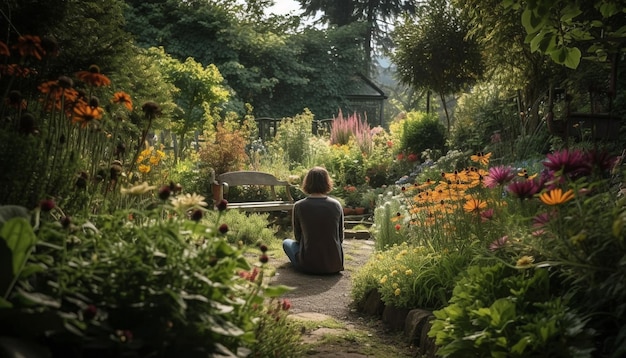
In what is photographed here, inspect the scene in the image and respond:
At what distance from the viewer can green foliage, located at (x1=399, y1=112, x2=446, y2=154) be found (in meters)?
11.1

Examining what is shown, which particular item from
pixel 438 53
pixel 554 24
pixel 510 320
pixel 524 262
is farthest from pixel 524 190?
pixel 438 53

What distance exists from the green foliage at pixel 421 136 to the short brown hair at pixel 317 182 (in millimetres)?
5660

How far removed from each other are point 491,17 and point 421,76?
392cm

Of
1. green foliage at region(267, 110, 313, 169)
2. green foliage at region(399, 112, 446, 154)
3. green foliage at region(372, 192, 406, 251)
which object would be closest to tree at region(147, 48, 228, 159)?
green foliage at region(267, 110, 313, 169)

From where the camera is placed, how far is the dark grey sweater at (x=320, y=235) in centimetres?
554

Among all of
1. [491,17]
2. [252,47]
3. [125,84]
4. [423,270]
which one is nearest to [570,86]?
[491,17]

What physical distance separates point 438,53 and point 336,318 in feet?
27.9

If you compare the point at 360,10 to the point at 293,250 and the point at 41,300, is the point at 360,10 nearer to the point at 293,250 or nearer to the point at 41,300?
the point at 293,250

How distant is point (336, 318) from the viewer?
4.27 m

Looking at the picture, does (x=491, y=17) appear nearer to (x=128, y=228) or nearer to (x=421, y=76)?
(x=421, y=76)

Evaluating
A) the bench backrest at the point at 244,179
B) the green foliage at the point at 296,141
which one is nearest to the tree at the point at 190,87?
the green foliage at the point at 296,141

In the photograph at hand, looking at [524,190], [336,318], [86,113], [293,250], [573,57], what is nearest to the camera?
[86,113]

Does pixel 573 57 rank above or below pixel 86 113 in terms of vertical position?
above

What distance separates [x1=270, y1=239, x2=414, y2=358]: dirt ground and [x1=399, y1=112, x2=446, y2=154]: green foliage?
5162 mm
